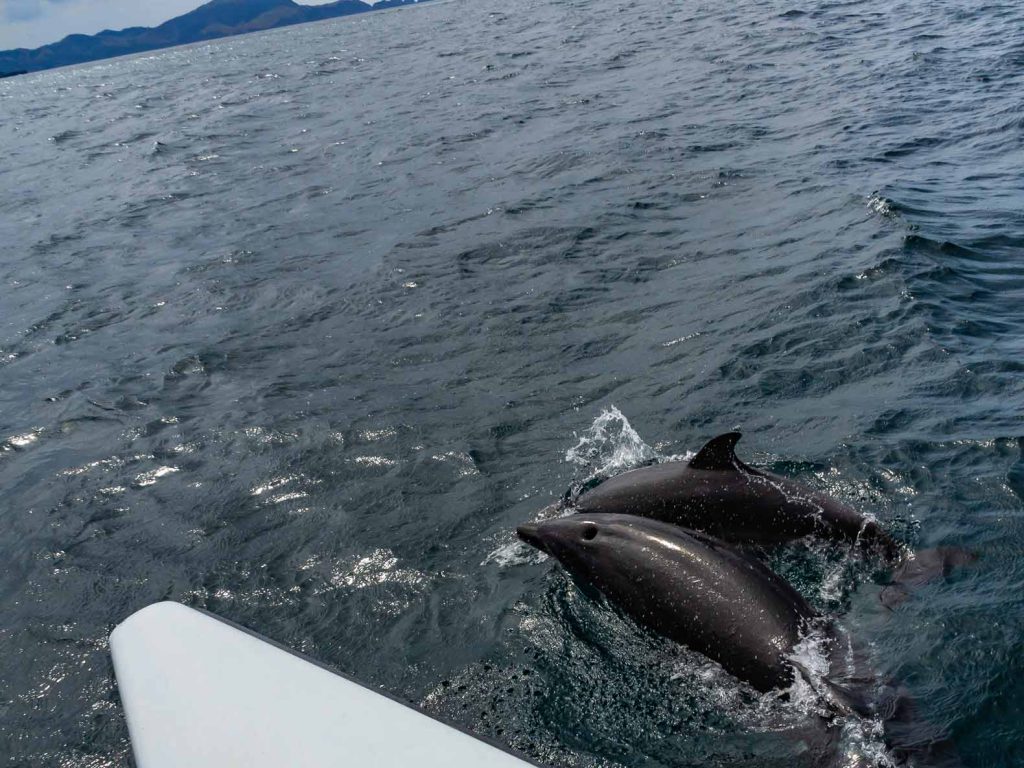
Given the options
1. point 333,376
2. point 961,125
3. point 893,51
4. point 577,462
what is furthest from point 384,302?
point 893,51

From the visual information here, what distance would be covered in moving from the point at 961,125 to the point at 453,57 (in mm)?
32168

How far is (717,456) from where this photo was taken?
7.19m

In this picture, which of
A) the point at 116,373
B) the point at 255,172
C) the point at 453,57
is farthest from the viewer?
the point at 453,57

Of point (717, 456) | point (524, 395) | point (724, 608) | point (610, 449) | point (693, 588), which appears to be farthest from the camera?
point (524, 395)

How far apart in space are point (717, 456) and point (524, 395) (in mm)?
3270

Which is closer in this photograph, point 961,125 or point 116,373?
point 116,373

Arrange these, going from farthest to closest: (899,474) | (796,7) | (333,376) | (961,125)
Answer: (796,7), (961,125), (333,376), (899,474)

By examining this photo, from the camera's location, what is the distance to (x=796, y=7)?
3994 cm

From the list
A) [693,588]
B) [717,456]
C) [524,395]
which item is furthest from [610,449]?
[693,588]

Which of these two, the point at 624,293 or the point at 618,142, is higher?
the point at 618,142

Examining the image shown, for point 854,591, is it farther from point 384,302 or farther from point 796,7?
point 796,7

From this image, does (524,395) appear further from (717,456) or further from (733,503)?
(733,503)

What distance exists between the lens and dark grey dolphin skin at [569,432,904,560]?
23.3 feet

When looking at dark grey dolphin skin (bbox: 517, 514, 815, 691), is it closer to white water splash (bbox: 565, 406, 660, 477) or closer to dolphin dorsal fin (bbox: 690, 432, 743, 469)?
dolphin dorsal fin (bbox: 690, 432, 743, 469)
